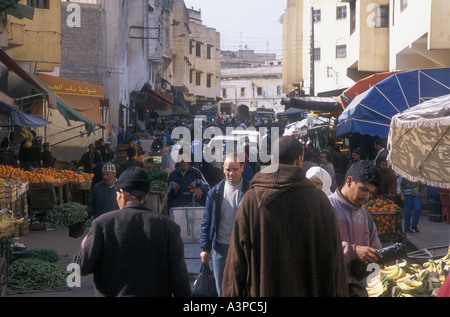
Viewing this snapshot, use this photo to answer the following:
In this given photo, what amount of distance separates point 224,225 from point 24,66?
1563 centimetres

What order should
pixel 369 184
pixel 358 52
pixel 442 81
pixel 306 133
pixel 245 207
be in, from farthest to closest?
pixel 306 133, pixel 358 52, pixel 442 81, pixel 369 184, pixel 245 207

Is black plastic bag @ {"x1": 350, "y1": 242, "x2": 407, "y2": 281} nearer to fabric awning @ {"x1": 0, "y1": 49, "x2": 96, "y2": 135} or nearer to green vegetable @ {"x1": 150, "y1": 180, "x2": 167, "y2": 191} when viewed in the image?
green vegetable @ {"x1": 150, "y1": 180, "x2": 167, "y2": 191}

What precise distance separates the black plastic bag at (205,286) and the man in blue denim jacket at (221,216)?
0.20m

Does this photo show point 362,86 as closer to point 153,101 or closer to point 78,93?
point 78,93

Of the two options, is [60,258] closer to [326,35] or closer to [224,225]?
[224,225]

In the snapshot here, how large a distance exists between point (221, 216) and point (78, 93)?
15031 millimetres

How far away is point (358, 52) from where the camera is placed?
22.4m

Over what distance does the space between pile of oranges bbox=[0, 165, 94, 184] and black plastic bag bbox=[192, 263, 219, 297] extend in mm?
8330

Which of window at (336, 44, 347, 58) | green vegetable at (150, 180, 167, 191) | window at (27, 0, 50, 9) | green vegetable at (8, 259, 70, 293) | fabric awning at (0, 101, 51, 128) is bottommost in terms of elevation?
green vegetable at (8, 259, 70, 293)

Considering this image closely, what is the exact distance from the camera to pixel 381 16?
72.7ft

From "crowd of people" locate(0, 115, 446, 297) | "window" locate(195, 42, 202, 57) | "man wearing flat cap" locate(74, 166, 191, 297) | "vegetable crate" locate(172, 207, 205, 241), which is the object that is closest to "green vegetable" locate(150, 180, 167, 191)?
"vegetable crate" locate(172, 207, 205, 241)

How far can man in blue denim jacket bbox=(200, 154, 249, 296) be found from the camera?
6.07m

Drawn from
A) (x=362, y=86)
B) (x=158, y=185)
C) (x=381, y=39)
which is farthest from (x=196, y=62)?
(x=158, y=185)

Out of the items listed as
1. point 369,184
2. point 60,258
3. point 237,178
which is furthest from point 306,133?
point 369,184
